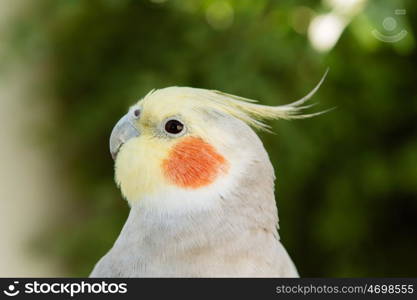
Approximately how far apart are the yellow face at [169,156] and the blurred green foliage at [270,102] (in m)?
1.51

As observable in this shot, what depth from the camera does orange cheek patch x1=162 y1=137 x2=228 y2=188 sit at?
1.96 meters

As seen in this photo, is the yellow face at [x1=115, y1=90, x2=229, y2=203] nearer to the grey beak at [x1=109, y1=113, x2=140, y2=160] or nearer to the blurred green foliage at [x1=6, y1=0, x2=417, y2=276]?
the grey beak at [x1=109, y1=113, x2=140, y2=160]

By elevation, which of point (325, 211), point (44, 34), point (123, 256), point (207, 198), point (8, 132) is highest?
point (44, 34)

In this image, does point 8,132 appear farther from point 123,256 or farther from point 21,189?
point 123,256

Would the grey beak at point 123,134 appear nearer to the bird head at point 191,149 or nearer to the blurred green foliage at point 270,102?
the bird head at point 191,149

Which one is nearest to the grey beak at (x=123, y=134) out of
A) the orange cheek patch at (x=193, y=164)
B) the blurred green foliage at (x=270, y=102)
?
the orange cheek patch at (x=193, y=164)

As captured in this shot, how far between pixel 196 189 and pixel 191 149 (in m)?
0.11

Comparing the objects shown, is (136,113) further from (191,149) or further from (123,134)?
(191,149)

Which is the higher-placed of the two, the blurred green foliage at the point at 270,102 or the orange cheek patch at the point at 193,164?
the blurred green foliage at the point at 270,102

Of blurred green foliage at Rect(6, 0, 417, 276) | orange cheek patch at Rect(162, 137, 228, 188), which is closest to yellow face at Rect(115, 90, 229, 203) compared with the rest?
orange cheek patch at Rect(162, 137, 228, 188)

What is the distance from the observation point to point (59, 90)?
4188mm

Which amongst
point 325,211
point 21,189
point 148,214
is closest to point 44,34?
point 21,189

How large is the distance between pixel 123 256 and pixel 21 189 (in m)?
2.55

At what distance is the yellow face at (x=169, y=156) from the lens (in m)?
1.97
